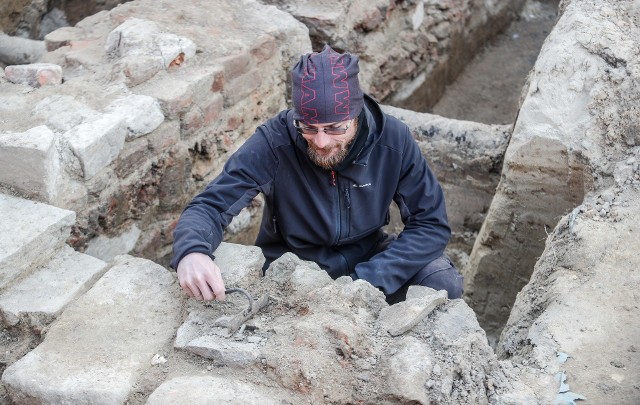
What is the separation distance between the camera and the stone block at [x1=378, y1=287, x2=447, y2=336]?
244 centimetres

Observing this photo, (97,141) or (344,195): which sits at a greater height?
(97,141)

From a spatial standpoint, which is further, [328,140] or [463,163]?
[463,163]

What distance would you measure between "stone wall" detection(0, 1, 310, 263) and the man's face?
89 cm

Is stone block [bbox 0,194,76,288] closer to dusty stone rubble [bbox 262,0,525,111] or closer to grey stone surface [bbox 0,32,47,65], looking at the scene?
grey stone surface [bbox 0,32,47,65]

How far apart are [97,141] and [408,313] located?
153cm

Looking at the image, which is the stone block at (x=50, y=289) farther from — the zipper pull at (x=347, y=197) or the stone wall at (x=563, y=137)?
the stone wall at (x=563, y=137)

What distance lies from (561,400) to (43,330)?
166 centimetres

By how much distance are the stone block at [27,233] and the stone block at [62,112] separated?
1.30 ft

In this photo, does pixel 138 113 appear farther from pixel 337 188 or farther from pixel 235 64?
pixel 337 188

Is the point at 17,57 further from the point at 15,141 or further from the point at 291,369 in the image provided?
the point at 291,369

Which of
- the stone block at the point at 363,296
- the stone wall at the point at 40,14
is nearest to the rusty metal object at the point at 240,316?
the stone block at the point at 363,296

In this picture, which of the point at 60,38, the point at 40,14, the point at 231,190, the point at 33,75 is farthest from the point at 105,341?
the point at 40,14

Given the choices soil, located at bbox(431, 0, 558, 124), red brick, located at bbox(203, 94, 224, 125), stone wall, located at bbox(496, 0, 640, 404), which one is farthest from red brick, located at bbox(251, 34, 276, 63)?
soil, located at bbox(431, 0, 558, 124)

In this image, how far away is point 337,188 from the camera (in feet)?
10.3
